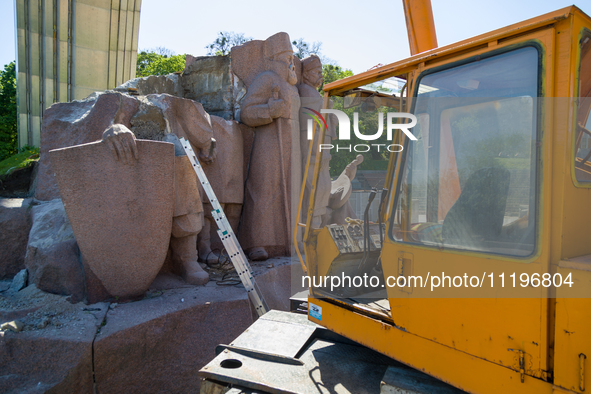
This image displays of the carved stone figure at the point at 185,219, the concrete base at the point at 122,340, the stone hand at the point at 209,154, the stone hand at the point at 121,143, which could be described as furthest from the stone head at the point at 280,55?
the concrete base at the point at 122,340

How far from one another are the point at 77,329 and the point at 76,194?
0.98 metres

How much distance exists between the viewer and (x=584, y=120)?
1.83 m

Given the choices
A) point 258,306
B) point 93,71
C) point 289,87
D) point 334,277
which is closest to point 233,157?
point 289,87

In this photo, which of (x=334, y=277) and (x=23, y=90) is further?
(x=23, y=90)

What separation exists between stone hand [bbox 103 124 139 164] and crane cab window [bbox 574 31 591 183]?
2904 mm

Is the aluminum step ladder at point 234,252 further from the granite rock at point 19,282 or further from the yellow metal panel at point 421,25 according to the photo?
the yellow metal panel at point 421,25

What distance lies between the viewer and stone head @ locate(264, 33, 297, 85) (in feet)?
18.5

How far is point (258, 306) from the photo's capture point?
160 inches

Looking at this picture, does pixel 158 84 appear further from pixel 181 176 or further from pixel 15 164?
pixel 181 176

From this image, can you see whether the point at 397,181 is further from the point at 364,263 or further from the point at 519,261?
the point at 364,263

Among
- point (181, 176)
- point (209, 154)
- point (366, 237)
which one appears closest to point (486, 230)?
point (366, 237)

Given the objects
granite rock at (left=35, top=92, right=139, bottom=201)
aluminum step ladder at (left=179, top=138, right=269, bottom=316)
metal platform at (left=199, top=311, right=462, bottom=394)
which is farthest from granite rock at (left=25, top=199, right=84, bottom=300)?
metal platform at (left=199, top=311, right=462, bottom=394)

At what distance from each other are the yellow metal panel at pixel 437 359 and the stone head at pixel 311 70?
476cm

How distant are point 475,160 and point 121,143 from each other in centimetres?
265
